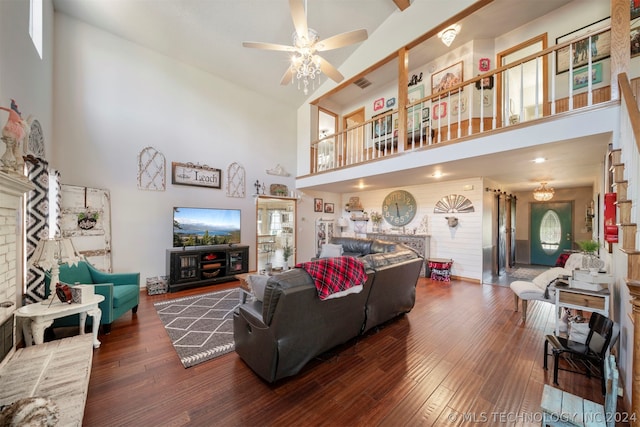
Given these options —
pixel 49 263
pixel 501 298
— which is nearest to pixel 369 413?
pixel 49 263

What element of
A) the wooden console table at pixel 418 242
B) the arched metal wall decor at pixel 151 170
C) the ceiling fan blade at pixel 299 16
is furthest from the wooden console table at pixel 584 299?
the arched metal wall decor at pixel 151 170

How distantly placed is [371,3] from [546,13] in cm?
309

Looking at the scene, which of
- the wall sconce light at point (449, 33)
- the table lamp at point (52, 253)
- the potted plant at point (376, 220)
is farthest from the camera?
the potted plant at point (376, 220)

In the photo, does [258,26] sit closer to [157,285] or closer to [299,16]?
[299,16]

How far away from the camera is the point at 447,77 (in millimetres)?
5137

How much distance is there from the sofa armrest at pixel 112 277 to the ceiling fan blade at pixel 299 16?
3989mm

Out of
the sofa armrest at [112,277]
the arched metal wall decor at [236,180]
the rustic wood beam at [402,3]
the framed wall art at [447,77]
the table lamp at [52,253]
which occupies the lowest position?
the sofa armrest at [112,277]

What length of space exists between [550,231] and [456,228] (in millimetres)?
4418

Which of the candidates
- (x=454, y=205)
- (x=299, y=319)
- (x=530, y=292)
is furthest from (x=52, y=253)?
(x=454, y=205)

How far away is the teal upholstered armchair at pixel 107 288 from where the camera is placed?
107 inches

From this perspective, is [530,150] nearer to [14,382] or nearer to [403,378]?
[403,378]

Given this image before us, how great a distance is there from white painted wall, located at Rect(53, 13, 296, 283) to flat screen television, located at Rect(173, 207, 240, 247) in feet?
0.79

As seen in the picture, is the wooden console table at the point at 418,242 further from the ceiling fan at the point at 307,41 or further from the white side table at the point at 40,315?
the white side table at the point at 40,315

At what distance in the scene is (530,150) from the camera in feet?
10.6
